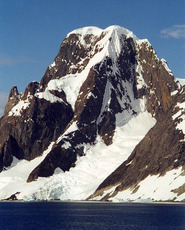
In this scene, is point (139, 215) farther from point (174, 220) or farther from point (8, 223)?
point (8, 223)

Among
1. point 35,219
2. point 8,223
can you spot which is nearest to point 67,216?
point 35,219

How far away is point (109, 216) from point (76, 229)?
35.9m

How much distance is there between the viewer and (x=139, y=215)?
19750 cm

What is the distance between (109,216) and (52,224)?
27062 mm

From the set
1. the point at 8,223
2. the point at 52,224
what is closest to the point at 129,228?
the point at 52,224

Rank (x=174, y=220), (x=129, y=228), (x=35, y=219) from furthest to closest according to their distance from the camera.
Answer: (x=35, y=219), (x=174, y=220), (x=129, y=228)

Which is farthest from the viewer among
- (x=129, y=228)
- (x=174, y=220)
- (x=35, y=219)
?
(x=35, y=219)

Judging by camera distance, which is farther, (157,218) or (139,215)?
(139,215)

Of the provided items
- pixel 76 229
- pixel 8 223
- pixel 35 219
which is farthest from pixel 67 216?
pixel 76 229

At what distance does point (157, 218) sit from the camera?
183 meters

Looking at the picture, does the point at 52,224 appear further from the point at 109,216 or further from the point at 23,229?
the point at 109,216

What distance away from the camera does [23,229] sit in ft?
531

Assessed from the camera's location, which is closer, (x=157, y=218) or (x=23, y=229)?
(x=23, y=229)

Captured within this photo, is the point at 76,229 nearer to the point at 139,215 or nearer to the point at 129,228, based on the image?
the point at 129,228
